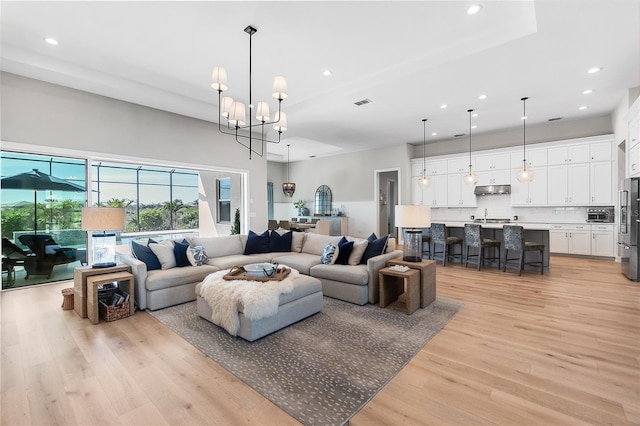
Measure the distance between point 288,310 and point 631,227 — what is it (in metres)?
5.65

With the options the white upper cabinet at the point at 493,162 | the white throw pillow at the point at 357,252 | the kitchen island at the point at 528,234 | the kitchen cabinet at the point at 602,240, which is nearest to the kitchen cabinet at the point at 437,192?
the white upper cabinet at the point at 493,162

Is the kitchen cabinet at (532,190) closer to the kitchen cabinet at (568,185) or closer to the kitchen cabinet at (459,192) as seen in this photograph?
the kitchen cabinet at (568,185)

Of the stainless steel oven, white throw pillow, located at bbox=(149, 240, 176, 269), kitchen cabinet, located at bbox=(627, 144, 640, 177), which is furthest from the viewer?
the stainless steel oven

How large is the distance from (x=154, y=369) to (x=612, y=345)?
397 cm

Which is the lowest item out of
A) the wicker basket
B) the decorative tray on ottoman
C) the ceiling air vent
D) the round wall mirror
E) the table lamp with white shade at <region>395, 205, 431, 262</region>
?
the wicker basket

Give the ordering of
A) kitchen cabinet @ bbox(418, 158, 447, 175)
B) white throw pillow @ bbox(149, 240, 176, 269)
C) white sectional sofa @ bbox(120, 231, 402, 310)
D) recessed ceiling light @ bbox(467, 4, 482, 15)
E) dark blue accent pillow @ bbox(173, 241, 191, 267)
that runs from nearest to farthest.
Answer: recessed ceiling light @ bbox(467, 4, 482, 15) < white sectional sofa @ bbox(120, 231, 402, 310) < white throw pillow @ bbox(149, 240, 176, 269) < dark blue accent pillow @ bbox(173, 241, 191, 267) < kitchen cabinet @ bbox(418, 158, 447, 175)

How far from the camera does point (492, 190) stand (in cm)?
757

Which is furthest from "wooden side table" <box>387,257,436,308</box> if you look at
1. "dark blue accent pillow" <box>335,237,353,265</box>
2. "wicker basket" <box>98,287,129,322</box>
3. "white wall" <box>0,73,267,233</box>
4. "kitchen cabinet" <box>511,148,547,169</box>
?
Answer: "kitchen cabinet" <box>511,148,547,169</box>

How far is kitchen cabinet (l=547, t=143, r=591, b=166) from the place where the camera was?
21.3 ft

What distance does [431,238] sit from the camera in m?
6.40

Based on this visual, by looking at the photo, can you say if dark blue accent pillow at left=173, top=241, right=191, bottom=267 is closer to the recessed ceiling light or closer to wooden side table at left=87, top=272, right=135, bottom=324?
wooden side table at left=87, top=272, right=135, bottom=324

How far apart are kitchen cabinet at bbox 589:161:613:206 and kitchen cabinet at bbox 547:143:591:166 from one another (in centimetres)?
26

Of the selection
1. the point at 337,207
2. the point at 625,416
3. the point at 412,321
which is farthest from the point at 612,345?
the point at 337,207

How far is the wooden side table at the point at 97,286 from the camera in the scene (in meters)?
3.16
